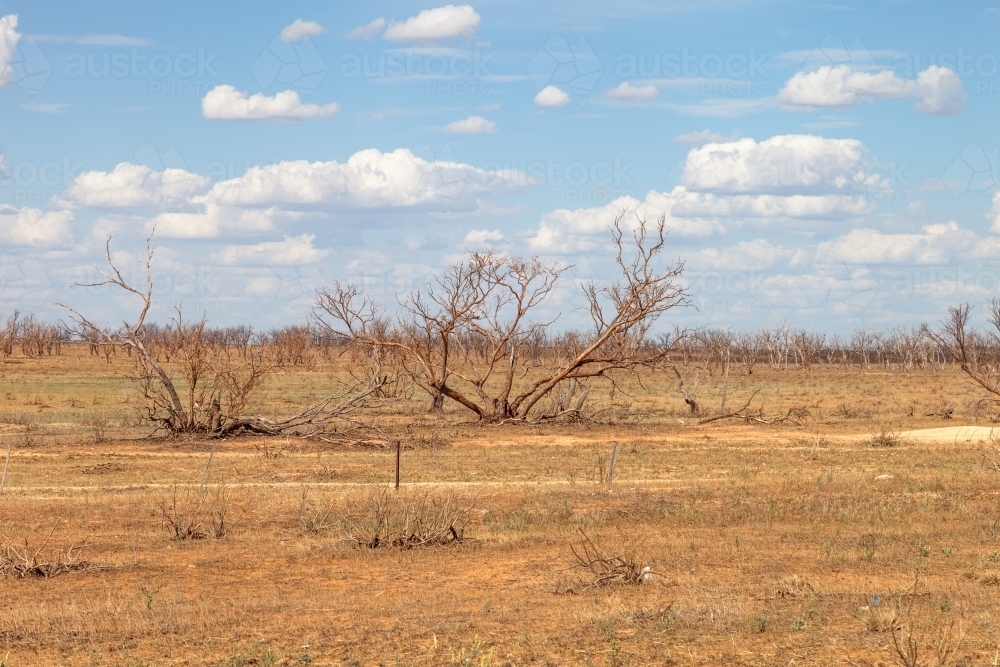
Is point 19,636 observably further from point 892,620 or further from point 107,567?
point 892,620

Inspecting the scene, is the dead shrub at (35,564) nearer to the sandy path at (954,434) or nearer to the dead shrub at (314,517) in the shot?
the dead shrub at (314,517)

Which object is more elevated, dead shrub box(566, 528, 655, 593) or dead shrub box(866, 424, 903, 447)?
dead shrub box(866, 424, 903, 447)

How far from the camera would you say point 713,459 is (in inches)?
1095

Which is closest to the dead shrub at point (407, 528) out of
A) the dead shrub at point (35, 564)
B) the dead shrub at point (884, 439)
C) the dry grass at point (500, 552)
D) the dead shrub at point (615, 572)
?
the dry grass at point (500, 552)

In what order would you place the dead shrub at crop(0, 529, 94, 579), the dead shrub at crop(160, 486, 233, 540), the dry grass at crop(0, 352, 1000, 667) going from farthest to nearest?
1. the dead shrub at crop(160, 486, 233, 540)
2. the dead shrub at crop(0, 529, 94, 579)
3. the dry grass at crop(0, 352, 1000, 667)

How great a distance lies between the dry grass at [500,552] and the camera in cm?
1008

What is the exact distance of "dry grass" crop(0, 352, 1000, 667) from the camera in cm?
1008

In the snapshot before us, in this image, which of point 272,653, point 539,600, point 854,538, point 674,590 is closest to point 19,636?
point 272,653

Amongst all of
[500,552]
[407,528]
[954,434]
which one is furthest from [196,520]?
[954,434]

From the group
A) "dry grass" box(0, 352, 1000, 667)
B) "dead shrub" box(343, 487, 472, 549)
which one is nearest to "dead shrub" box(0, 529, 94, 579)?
"dry grass" box(0, 352, 1000, 667)

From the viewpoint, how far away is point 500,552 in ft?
50.9

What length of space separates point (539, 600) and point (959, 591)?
182 inches

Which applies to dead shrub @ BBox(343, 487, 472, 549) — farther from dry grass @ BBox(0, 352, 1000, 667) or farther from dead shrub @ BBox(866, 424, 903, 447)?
dead shrub @ BBox(866, 424, 903, 447)

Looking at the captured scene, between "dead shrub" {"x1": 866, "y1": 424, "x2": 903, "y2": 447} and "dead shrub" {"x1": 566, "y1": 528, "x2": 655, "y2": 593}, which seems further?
"dead shrub" {"x1": 866, "y1": 424, "x2": 903, "y2": 447}
